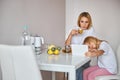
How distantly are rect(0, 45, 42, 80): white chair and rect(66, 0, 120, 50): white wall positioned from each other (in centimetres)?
263

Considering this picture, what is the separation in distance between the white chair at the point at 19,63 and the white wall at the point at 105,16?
104 inches

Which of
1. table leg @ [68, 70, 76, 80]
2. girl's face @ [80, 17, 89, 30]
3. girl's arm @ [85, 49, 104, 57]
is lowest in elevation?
table leg @ [68, 70, 76, 80]

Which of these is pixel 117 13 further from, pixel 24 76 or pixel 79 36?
pixel 24 76

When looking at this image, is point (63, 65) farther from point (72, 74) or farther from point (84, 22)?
point (84, 22)

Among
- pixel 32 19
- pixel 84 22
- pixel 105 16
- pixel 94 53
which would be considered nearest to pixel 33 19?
pixel 32 19

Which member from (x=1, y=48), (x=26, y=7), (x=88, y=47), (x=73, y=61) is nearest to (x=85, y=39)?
(x=88, y=47)

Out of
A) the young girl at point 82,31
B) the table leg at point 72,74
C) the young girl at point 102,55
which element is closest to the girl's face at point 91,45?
the young girl at point 102,55

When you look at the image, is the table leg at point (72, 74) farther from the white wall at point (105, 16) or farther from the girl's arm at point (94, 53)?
the white wall at point (105, 16)

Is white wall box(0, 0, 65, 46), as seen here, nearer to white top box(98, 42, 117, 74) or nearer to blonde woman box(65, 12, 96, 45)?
blonde woman box(65, 12, 96, 45)

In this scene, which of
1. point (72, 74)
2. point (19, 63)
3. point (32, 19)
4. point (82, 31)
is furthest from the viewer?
point (32, 19)

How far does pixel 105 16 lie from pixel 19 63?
8.96 ft

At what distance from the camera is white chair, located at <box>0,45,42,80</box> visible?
187 centimetres

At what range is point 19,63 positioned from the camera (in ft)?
6.33

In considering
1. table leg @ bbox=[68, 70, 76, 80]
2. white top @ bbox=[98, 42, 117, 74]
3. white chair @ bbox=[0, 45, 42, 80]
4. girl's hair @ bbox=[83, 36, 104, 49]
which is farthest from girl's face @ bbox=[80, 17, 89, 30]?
white chair @ bbox=[0, 45, 42, 80]
